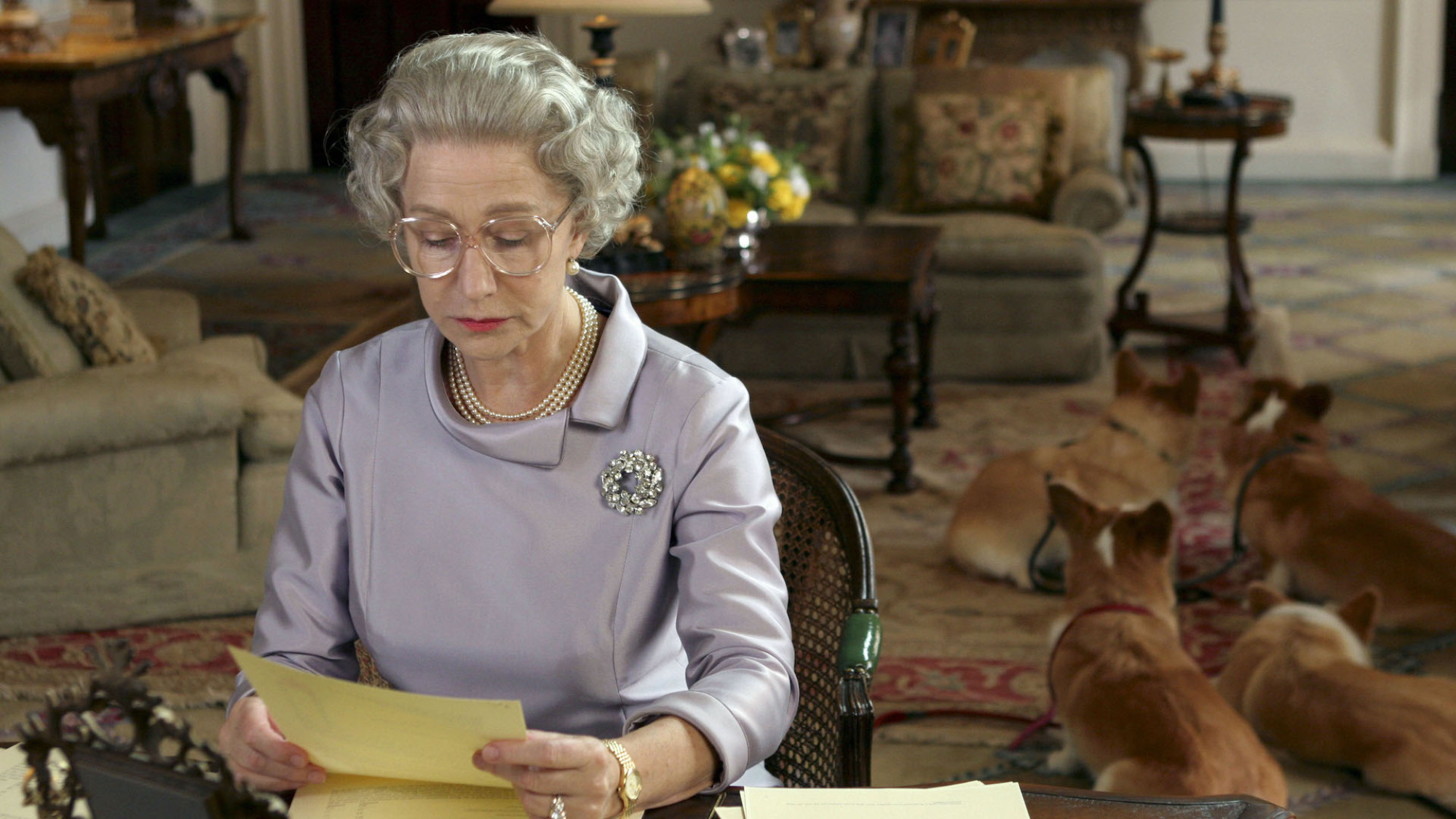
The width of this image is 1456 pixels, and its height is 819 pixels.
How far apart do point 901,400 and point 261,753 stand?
10.1 ft

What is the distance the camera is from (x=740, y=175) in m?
3.86

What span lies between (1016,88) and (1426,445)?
2.08 metres

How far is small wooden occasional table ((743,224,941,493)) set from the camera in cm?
404

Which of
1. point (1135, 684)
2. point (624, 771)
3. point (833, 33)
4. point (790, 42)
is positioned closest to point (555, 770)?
point (624, 771)

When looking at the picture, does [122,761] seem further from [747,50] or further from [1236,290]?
[747,50]

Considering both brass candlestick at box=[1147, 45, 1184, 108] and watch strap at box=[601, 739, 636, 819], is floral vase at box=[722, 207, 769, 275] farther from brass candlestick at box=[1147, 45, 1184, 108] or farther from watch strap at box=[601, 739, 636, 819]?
watch strap at box=[601, 739, 636, 819]

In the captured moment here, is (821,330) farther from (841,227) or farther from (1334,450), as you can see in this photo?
(1334,450)

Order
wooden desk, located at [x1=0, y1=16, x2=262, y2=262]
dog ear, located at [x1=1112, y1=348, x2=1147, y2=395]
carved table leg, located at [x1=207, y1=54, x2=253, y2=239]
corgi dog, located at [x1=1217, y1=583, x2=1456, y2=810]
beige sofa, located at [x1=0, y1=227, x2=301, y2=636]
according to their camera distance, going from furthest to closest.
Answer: carved table leg, located at [x1=207, y1=54, x2=253, y2=239] → wooden desk, located at [x1=0, y1=16, x2=262, y2=262] → dog ear, located at [x1=1112, y1=348, x2=1147, y2=395] → beige sofa, located at [x1=0, y1=227, x2=301, y2=636] → corgi dog, located at [x1=1217, y1=583, x2=1456, y2=810]

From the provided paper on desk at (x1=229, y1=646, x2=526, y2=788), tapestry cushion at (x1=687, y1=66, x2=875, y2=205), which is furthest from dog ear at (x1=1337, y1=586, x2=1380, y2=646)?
tapestry cushion at (x1=687, y1=66, x2=875, y2=205)

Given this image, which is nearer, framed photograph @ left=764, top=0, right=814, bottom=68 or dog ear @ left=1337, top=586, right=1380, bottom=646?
dog ear @ left=1337, top=586, right=1380, bottom=646

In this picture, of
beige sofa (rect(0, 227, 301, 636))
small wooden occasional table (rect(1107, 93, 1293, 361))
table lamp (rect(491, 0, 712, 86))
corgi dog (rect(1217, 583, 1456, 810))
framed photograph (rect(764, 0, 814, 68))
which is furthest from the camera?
framed photograph (rect(764, 0, 814, 68))

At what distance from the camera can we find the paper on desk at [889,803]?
1.09 m

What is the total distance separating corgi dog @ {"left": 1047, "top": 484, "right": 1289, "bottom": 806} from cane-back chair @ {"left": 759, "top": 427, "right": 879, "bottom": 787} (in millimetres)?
512

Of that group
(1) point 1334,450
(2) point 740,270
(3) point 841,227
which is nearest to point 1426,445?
(1) point 1334,450
